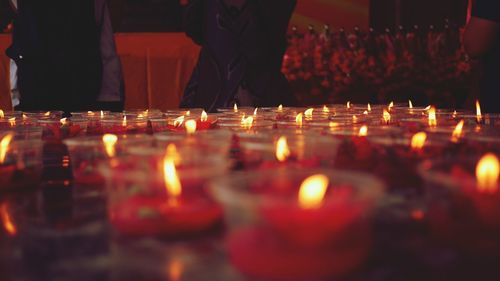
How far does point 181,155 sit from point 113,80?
252 cm

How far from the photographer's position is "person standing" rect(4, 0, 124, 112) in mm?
3051

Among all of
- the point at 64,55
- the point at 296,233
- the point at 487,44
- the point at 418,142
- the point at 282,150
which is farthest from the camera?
the point at 64,55

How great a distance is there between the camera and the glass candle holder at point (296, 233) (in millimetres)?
570

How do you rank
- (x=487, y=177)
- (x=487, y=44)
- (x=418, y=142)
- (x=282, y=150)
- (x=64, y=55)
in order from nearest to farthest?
(x=487, y=177) < (x=282, y=150) < (x=418, y=142) < (x=487, y=44) < (x=64, y=55)

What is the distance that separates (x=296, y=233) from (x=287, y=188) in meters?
0.20

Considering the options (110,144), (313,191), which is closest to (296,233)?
(313,191)

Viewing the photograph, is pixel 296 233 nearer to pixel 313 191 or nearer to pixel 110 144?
pixel 313 191

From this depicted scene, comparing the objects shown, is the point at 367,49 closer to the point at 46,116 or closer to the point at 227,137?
the point at 46,116

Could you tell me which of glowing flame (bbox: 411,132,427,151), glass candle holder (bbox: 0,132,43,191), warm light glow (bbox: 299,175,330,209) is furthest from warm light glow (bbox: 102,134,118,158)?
glowing flame (bbox: 411,132,427,151)

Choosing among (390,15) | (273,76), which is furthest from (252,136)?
(390,15)

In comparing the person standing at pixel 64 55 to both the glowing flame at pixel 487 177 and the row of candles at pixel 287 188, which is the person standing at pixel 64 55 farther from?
the glowing flame at pixel 487 177

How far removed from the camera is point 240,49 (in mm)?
3232

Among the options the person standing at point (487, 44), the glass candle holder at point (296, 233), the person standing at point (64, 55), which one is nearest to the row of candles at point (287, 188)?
the glass candle holder at point (296, 233)

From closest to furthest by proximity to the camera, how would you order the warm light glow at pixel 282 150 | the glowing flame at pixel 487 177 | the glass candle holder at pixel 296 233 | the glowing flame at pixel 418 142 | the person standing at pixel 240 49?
1. the glass candle holder at pixel 296 233
2. the glowing flame at pixel 487 177
3. the warm light glow at pixel 282 150
4. the glowing flame at pixel 418 142
5. the person standing at pixel 240 49
